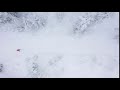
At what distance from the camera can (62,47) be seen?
3637 millimetres

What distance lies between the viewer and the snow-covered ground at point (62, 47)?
3621mm

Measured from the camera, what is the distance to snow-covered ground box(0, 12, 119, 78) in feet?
11.9

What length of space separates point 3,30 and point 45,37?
51 cm

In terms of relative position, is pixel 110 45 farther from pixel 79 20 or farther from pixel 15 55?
pixel 15 55

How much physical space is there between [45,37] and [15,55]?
1.38ft

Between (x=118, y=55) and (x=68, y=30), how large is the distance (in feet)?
2.19

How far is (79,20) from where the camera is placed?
11.9 feet

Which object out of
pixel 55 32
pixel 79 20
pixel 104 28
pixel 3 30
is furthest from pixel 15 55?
pixel 104 28

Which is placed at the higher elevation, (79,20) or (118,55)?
(79,20)
